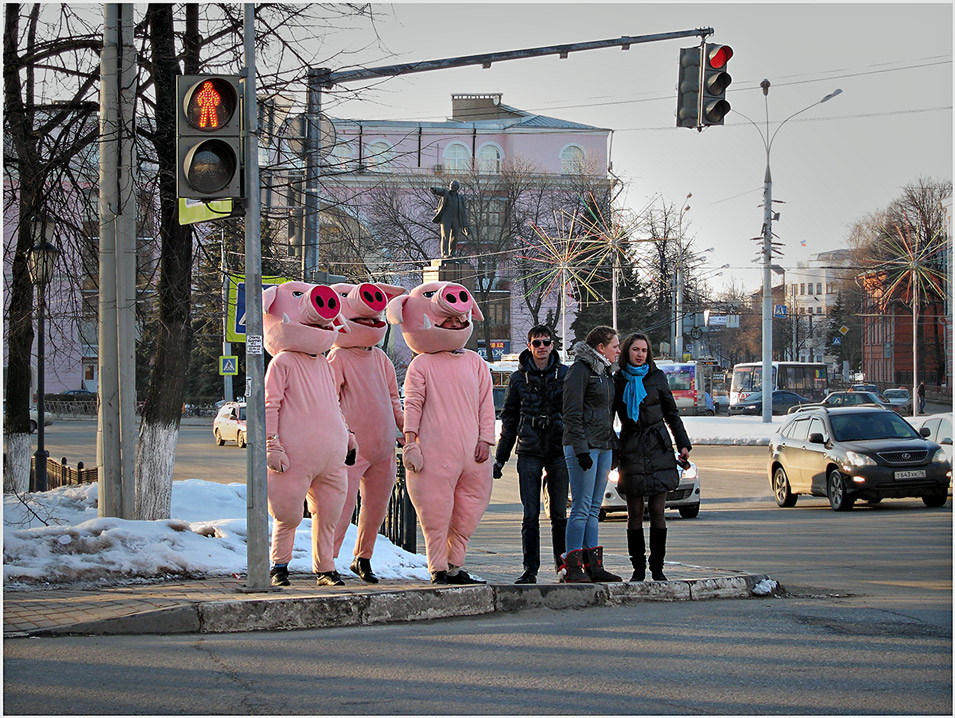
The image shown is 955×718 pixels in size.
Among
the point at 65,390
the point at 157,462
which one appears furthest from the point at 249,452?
the point at 65,390

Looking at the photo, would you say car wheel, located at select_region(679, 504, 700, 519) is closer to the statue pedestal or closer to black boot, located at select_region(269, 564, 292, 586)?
the statue pedestal

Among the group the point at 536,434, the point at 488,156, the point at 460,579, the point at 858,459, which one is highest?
the point at 488,156

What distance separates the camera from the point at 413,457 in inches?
330

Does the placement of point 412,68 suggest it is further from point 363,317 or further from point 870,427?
point 870,427

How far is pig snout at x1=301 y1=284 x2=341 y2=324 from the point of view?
8.47 m

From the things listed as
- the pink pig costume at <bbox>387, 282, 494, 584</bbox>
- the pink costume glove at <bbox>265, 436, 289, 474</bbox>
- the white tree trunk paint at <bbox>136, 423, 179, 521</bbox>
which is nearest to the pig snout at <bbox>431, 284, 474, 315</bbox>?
the pink pig costume at <bbox>387, 282, 494, 584</bbox>

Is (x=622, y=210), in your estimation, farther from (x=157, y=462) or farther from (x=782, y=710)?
(x=782, y=710)

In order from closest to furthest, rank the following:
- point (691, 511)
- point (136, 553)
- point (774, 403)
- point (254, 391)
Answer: point (254, 391) < point (136, 553) < point (691, 511) < point (774, 403)

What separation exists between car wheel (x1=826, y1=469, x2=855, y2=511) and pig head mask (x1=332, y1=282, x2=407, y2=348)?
9726mm

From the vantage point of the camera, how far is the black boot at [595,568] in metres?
8.52

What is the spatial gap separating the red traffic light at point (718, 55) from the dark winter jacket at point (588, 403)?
591 centimetres

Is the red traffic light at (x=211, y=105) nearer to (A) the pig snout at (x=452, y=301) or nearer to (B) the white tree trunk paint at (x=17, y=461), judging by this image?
(A) the pig snout at (x=452, y=301)

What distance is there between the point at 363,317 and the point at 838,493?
396 inches

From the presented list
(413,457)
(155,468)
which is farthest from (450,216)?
(413,457)
